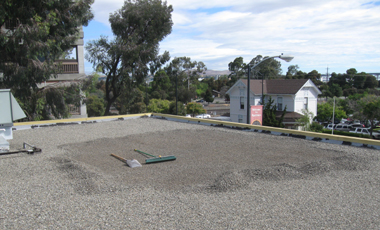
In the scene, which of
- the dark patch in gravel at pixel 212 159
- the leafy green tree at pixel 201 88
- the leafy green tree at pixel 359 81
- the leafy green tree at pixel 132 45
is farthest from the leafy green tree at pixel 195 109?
the leafy green tree at pixel 359 81

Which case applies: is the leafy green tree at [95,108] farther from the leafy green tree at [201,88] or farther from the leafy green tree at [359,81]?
the leafy green tree at [359,81]

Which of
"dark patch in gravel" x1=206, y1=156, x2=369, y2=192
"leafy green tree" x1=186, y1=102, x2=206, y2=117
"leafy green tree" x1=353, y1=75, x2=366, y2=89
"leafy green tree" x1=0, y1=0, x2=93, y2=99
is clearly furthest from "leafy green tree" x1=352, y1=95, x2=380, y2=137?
"leafy green tree" x1=353, y1=75, x2=366, y2=89

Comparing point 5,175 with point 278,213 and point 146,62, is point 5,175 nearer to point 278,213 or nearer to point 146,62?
point 278,213

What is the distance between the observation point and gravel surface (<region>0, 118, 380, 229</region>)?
465cm

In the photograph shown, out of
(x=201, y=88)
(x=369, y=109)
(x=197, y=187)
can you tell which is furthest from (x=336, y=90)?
(x=197, y=187)

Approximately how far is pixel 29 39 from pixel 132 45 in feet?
30.6

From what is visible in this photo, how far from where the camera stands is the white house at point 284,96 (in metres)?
34.7

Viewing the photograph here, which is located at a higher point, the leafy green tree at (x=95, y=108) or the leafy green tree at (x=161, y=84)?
the leafy green tree at (x=161, y=84)

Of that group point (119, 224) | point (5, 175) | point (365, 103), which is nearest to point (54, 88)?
point (5, 175)

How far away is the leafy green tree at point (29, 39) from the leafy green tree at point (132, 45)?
5402 millimetres

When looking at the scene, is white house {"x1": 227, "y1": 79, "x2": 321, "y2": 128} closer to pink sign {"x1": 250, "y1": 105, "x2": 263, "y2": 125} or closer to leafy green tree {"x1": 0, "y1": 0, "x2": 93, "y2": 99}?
pink sign {"x1": 250, "y1": 105, "x2": 263, "y2": 125}

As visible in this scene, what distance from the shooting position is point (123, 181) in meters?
6.61

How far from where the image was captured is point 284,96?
3569cm

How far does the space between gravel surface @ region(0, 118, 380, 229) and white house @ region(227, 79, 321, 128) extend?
2537 centimetres
